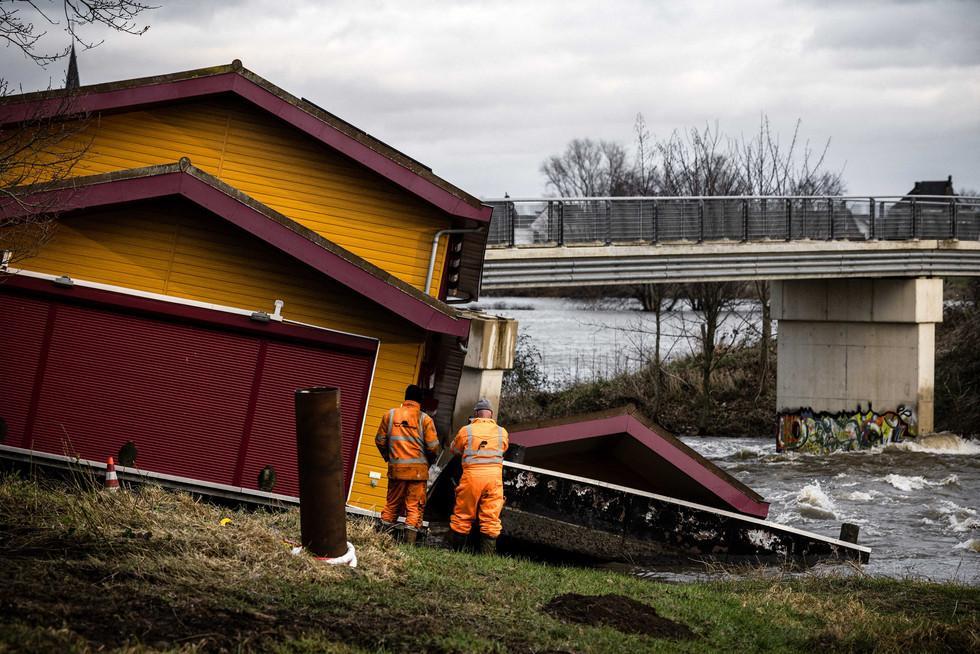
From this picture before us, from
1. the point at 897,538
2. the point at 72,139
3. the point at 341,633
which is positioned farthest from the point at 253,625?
the point at 897,538

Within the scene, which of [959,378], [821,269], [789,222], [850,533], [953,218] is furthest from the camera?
[959,378]

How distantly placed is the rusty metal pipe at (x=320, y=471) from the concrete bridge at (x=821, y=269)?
20.9 metres

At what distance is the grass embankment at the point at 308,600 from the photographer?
6191 millimetres

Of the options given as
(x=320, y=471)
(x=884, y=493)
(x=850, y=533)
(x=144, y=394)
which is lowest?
(x=320, y=471)

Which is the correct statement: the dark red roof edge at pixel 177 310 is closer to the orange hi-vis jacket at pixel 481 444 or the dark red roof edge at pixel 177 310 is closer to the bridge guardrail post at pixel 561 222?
the orange hi-vis jacket at pixel 481 444

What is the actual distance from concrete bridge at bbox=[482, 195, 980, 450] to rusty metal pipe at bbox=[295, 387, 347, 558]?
20938mm

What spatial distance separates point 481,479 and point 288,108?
6.42 meters

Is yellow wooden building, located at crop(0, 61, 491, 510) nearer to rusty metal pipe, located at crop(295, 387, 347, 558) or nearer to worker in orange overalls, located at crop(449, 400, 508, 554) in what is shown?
worker in orange overalls, located at crop(449, 400, 508, 554)

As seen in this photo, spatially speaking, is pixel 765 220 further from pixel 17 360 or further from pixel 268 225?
pixel 17 360

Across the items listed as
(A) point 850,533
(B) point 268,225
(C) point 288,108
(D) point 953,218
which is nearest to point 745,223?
(D) point 953,218

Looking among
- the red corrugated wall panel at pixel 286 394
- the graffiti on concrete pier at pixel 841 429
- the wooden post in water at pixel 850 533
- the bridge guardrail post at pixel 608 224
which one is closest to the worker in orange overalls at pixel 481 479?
the red corrugated wall panel at pixel 286 394

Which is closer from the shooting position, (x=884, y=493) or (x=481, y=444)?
(x=481, y=444)

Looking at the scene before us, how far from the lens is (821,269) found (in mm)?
33969

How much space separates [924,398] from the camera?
35.3 metres
